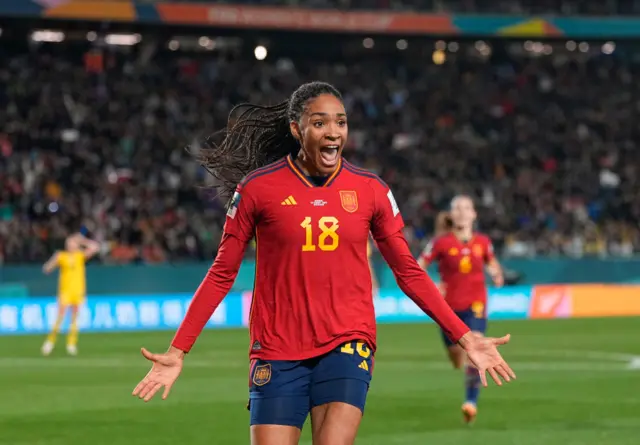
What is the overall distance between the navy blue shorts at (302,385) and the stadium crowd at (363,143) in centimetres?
2485

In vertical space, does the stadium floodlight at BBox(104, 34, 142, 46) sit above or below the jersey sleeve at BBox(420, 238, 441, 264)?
above

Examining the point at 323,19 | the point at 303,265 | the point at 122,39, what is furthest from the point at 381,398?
the point at 122,39

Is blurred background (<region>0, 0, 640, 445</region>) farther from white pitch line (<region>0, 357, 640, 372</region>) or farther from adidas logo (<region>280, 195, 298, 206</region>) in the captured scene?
adidas logo (<region>280, 195, 298, 206</region>)

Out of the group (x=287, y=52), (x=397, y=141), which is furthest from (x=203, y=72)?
(x=397, y=141)

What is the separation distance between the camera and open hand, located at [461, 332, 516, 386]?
A: 6004mm

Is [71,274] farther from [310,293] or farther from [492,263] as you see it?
[310,293]

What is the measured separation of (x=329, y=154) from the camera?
5.89 metres

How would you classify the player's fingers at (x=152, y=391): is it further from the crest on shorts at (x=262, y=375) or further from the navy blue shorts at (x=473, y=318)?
the navy blue shorts at (x=473, y=318)

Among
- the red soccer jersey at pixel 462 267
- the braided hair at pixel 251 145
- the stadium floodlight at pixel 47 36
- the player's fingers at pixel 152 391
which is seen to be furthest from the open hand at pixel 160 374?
the stadium floodlight at pixel 47 36

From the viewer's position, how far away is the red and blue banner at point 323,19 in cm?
3659

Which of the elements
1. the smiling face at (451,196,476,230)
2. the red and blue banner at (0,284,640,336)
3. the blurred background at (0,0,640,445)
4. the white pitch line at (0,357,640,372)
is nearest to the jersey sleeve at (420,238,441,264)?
the smiling face at (451,196,476,230)

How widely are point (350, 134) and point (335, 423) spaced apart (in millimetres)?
33717

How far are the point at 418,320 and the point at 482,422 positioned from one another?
19211mm

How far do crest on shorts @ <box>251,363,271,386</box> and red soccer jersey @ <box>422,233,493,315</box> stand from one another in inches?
314
